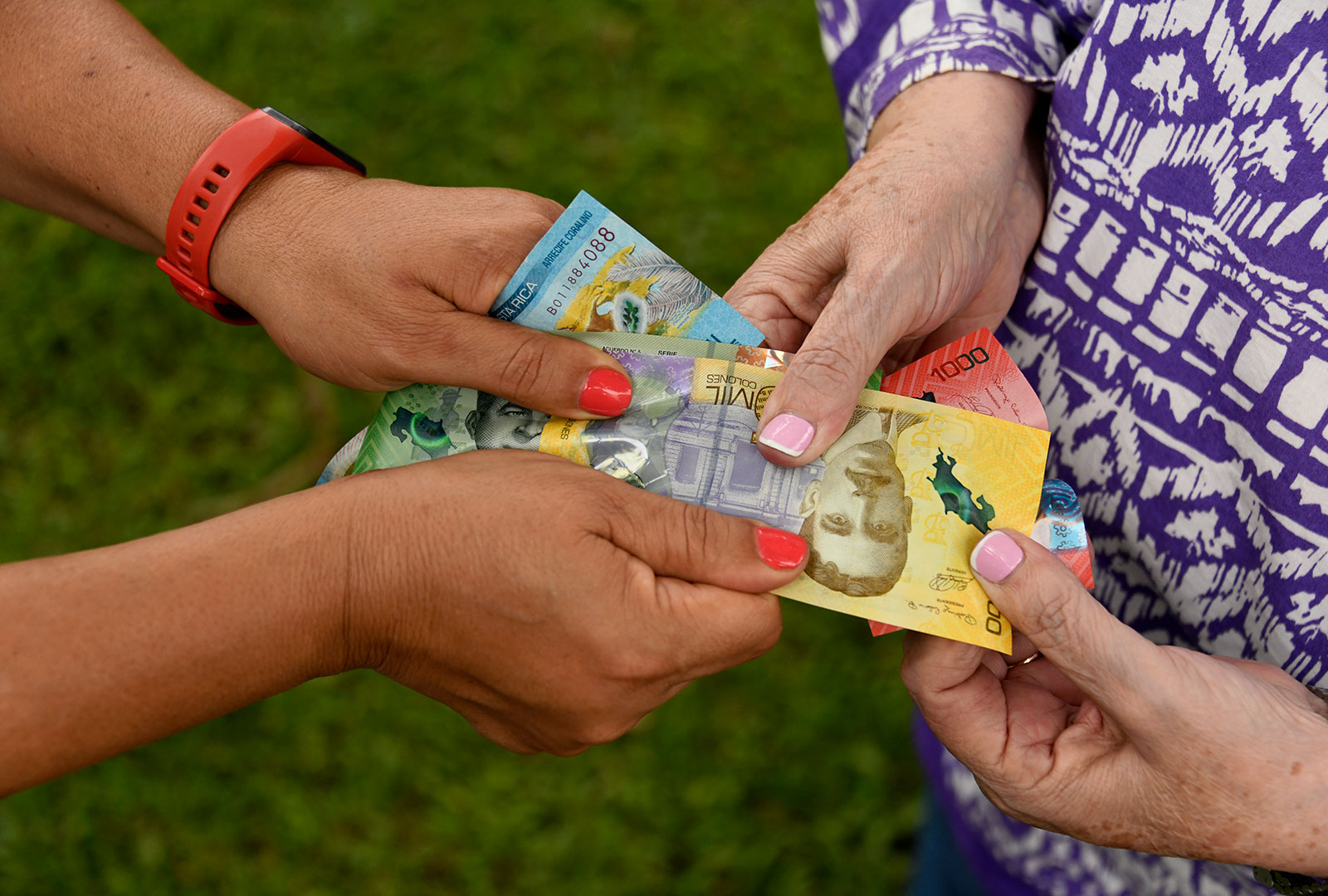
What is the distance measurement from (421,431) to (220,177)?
1.55 feet

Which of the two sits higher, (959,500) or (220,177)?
(220,177)

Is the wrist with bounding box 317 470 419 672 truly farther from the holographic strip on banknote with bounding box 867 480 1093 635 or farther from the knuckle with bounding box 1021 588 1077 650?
the knuckle with bounding box 1021 588 1077 650

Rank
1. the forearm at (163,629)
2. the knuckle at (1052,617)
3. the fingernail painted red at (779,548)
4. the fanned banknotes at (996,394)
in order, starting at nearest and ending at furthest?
the forearm at (163,629)
the knuckle at (1052,617)
the fingernail painted red at (779,548)
the fanned banknotes at (996,394)

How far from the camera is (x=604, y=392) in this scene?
1.40 m

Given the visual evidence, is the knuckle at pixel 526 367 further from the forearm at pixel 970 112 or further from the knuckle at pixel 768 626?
the forearm at pixel 970 112

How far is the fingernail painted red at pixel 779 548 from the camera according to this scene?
134 centimetres

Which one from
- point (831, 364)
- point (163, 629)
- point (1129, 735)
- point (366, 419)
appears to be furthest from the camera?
point (366, 419)

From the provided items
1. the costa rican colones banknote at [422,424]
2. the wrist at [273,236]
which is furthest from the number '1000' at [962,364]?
the wrist at [273,236]

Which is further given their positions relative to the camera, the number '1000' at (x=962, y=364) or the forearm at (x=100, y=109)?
the number '1000' at (x=962, y=364)

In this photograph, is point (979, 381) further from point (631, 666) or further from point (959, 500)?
point (631, 666)

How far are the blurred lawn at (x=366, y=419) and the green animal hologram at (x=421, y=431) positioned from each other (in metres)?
1.61

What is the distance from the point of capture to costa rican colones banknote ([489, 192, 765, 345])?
4.49 ft

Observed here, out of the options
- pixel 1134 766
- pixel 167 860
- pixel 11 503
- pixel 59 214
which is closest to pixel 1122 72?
pixel 1134 766

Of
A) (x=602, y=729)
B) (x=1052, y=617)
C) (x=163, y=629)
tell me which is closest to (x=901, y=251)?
(x=1052, y=617)
